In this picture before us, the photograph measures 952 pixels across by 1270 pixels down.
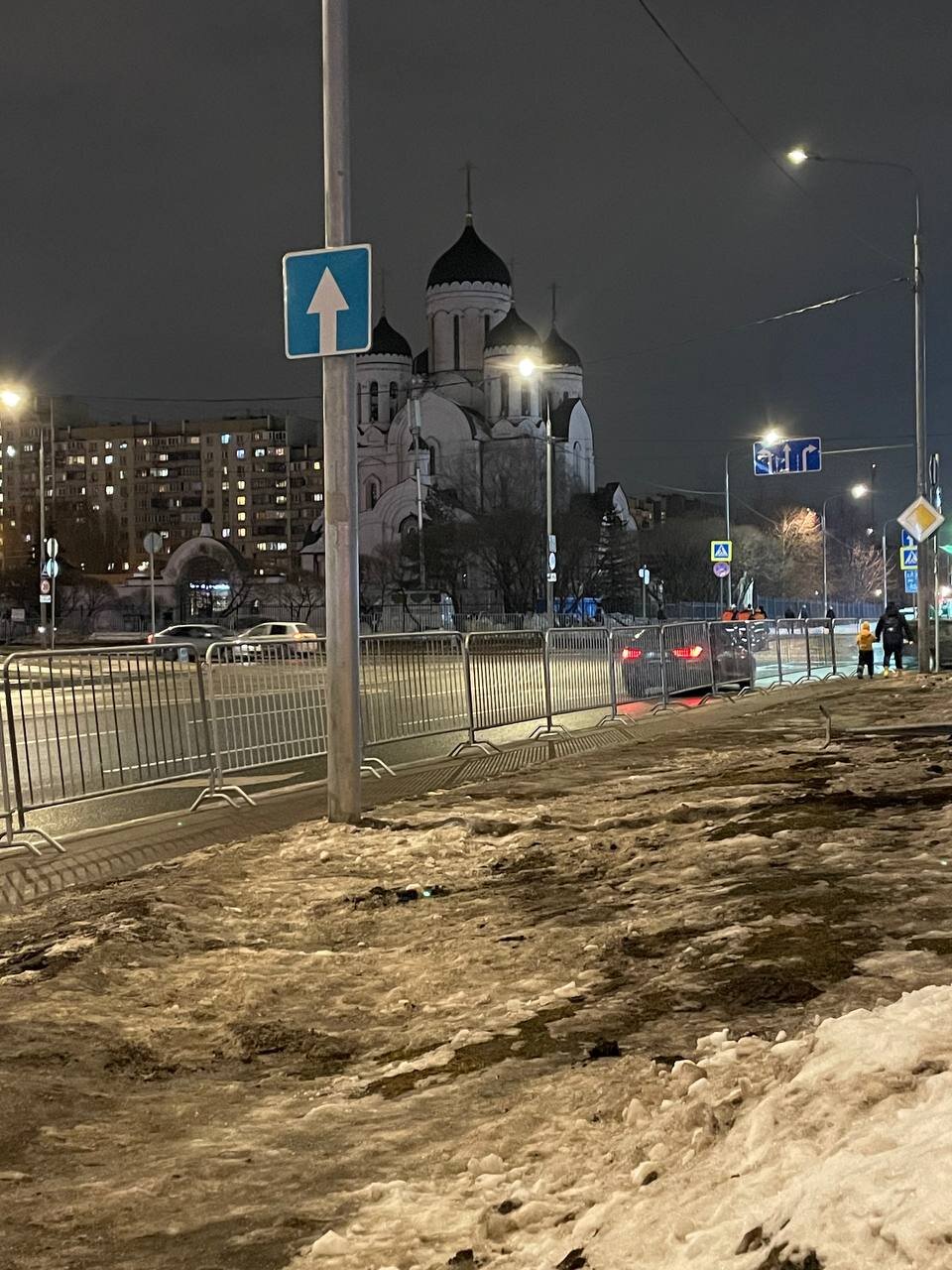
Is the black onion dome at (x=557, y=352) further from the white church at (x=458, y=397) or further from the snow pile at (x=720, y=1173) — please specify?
the snow pile at (x=720, y=1173)

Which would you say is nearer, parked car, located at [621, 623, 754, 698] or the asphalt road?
the asphalt road

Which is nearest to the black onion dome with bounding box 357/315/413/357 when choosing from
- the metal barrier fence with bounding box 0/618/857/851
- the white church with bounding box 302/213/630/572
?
the white church with bounding box 302/213/630/572

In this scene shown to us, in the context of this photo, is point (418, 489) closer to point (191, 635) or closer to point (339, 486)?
point (191, 635)

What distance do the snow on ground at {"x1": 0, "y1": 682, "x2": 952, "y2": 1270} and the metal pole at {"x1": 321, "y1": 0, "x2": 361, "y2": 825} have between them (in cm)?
58

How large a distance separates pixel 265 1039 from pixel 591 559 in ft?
216

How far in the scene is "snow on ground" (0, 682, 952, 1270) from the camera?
2.88m

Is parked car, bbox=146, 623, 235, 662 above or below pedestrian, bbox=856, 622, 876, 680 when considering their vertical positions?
above

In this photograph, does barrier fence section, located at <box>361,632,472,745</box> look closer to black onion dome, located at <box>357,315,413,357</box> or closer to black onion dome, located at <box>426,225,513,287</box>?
black onion dome, located at <box>426,225,513,287</box>

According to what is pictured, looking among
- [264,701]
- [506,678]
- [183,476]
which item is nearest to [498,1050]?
[264,701]

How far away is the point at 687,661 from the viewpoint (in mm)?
21219

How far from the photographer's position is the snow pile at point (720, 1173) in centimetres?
241

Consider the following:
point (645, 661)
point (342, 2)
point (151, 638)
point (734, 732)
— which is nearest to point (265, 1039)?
point (342, 2)

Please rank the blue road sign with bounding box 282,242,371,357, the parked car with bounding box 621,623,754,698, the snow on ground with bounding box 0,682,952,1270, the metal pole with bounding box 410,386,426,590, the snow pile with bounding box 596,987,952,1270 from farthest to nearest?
the metal pole with bounding box 410,386,426,590 < the parked car with bounding box 621,623,754,698 < the blue road sign with bounding box 282,242,371,357 < the snow on ground with bounding box 0,682,952,1270 < the snow pile with bounding box 596,987,952,1270

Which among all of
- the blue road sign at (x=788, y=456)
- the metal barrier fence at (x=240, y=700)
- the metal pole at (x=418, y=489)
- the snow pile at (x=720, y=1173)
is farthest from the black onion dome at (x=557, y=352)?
the snow pile at (x=720, y=1173)
